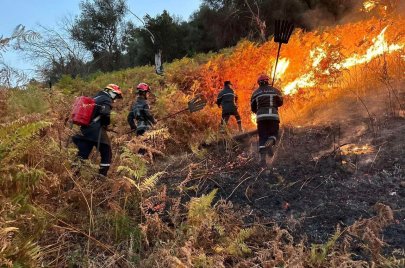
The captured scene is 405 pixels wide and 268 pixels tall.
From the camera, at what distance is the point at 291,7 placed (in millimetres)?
24469

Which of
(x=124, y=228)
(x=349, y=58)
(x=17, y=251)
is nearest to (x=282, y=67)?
(x=349, y=58)

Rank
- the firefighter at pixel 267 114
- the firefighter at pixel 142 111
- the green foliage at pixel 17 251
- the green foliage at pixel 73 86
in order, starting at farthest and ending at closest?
the green foliage at pixel 73 86 < the firefighter at pixel 142 111 < the firefighter at pixel 267 114 < the green foliage at pixel 17 251

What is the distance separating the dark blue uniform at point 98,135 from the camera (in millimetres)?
7312

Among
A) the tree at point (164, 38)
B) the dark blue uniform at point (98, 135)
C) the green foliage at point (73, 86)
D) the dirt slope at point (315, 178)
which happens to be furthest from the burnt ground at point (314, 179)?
the tree at point (164, 38)

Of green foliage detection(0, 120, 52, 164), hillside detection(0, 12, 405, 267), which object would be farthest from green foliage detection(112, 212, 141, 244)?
green foliage detection(0, 120, 52, 164)

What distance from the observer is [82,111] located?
7148mm

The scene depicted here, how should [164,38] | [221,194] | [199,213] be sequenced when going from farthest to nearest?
[164,38], [221,194], [199,213]

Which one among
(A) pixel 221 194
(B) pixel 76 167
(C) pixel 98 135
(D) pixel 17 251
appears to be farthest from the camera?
(C) pixel 98 135

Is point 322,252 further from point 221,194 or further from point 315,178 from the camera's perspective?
point 315,178

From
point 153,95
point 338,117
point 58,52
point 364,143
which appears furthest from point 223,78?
point 58,52

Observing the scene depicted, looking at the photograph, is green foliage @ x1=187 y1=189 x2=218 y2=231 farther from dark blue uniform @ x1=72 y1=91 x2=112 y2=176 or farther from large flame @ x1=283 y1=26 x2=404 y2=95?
large flame @ x1=283 y1=26 x2=404 y2=95

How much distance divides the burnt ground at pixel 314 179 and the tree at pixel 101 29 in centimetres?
2758

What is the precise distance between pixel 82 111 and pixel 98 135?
467 millimetres

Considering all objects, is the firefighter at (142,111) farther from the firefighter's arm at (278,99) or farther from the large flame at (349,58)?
the large flame at (349,58)
